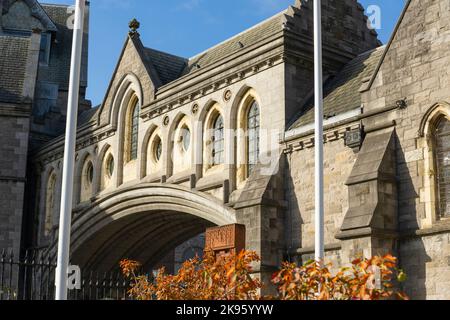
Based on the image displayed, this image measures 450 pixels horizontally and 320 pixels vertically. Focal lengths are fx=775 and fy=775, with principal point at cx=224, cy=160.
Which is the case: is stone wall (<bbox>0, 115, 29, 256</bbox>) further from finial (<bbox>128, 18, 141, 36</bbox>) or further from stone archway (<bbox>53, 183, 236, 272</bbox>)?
finial (<bbox>128, 18, 141, 36</bbox>)

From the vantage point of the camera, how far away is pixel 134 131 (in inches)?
1016

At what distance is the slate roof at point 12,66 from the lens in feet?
103

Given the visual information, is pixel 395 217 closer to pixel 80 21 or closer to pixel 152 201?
pixel 80 21

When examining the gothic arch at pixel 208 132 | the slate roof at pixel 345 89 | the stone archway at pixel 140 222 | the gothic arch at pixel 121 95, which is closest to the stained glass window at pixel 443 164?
the slate roof at pixel 345 89

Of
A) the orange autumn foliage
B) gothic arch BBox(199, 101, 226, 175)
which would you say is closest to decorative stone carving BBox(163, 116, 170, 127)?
gothic arch BBox(199, 101, 226, 175)

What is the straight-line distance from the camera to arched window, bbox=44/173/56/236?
98.0 ft

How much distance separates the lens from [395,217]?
1566cm

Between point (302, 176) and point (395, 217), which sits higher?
point (302, 176)

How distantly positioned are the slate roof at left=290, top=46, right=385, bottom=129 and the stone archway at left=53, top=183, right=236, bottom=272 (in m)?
3.23

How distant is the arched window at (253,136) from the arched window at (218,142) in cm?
103

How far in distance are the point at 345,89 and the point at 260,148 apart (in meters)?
2.59

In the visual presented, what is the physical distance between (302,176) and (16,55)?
19.6 meters

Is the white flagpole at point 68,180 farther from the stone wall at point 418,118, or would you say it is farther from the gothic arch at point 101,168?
the gothic arch at point 101,168
